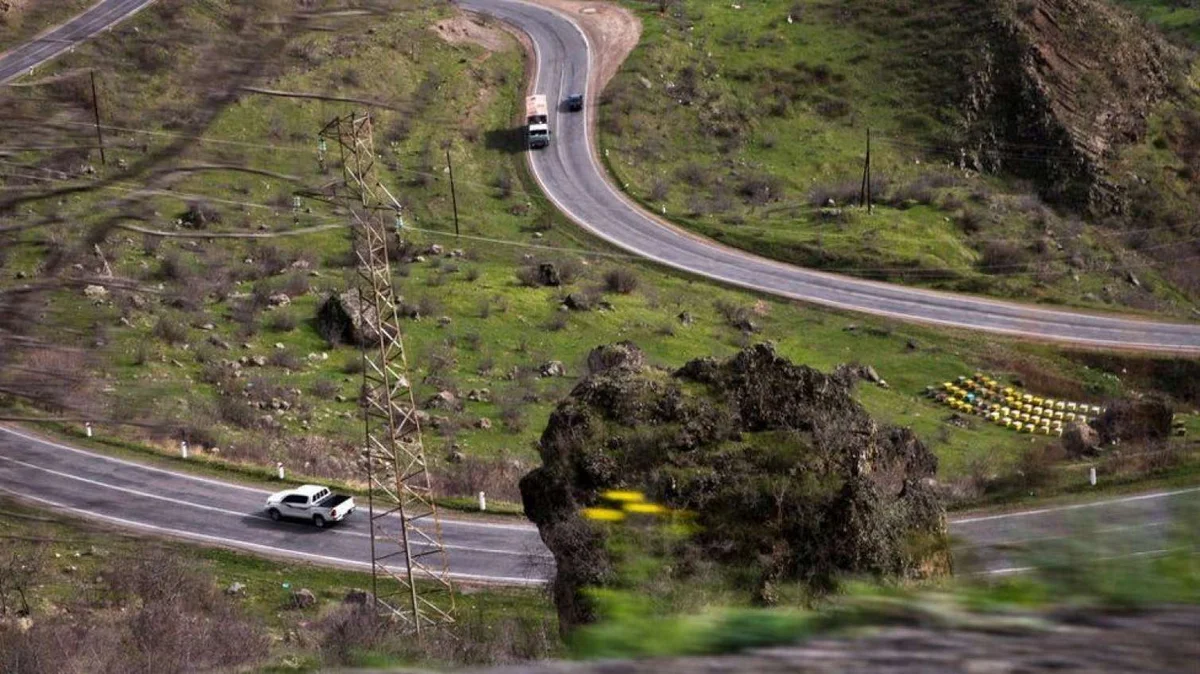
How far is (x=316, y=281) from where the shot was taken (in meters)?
39.0

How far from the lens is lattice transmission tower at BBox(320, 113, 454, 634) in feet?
53.7

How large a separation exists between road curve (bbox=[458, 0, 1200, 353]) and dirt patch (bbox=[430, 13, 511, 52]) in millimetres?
3626

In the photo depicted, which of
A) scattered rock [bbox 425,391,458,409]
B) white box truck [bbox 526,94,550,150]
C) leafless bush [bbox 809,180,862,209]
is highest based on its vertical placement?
white box truck [bbox 526,94,550,150]

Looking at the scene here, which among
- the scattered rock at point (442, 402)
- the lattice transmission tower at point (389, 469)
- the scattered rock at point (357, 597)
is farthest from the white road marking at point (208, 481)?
the scattered rock at point (442, 402)

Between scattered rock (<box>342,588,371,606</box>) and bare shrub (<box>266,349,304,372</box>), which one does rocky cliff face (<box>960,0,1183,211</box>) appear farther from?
scattered rock (<box>342,588,371,606</box>)

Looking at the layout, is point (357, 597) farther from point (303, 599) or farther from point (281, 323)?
point (281, 323)

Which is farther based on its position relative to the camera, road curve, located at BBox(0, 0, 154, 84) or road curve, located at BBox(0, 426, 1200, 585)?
road curve, located at BBox(0, 426, 1200, 585)

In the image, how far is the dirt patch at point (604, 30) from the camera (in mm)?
59906

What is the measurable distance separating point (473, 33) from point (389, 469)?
39.9m

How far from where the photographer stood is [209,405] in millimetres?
28734

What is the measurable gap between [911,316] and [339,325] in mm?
16941

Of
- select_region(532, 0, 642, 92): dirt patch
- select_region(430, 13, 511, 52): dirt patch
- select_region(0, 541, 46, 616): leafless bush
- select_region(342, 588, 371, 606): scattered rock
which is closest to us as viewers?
select_region(0, 541, 46, 616): leafless bush

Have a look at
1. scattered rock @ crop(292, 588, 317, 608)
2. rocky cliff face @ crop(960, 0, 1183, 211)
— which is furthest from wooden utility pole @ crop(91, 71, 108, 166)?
rocky cliff face @ crop(960, 0, 1183, 211)

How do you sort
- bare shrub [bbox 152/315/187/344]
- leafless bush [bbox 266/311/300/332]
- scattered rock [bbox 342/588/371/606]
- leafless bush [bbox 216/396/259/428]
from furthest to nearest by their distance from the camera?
leafless bush [bbox 266/311/300/332] → bare shrub [bbox 152/315/187/344] → leafless bush [bbox 216/396/259/428] → scattered rock [bbox 342/588/371/606]
